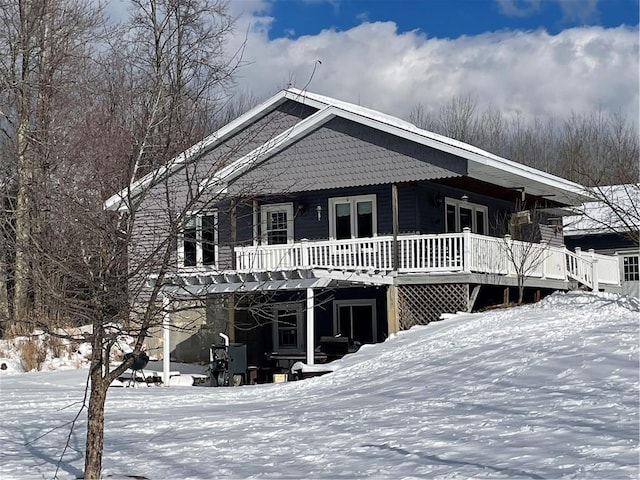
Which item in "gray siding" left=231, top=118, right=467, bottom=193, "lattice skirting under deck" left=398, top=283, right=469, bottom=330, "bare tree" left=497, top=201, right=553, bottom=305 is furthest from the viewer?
"bare tree" left=497, top=201, right=553, bottom=305

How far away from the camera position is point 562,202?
2856cm

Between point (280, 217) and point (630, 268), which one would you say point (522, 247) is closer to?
point (280, 217)

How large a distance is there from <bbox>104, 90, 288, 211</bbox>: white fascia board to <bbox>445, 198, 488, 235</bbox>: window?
5350 millimetres

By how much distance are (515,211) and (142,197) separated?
65.5ft

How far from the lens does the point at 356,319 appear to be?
2442cm

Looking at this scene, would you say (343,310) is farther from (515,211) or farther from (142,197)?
(142,197)

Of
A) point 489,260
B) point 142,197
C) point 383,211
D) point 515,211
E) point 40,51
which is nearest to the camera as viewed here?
point 142,197

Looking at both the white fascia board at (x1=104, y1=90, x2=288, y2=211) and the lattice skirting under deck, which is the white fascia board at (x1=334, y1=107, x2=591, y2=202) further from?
the lattice skirting under deck

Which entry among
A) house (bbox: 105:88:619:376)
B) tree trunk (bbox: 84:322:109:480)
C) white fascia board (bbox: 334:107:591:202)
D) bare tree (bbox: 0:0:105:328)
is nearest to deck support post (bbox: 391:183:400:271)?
house (bbox: 105:88:619:376)

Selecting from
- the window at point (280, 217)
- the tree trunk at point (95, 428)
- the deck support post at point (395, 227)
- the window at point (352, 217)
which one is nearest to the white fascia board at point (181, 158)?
the tree trunk at point (95, 428)

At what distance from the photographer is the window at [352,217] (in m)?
23.8

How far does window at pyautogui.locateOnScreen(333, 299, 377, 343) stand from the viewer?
24203mm

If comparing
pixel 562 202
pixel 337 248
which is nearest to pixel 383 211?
pixel 337 248

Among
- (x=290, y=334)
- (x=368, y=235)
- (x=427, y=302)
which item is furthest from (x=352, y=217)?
(x=290, y=334)
